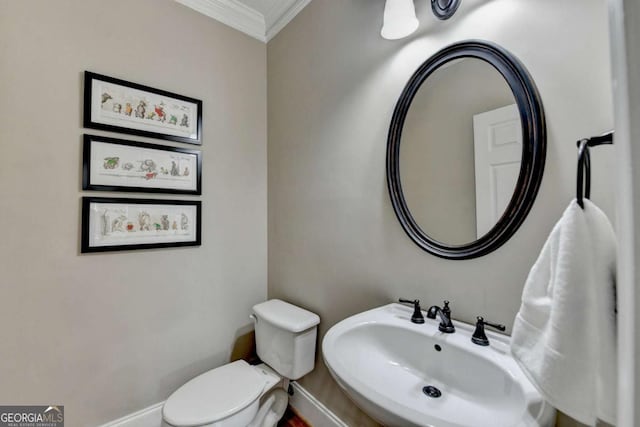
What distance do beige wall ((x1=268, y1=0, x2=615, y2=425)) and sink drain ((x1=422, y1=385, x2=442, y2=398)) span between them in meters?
0.26

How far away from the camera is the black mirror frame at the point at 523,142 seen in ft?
2.72

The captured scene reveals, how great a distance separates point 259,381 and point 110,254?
1.02 meters

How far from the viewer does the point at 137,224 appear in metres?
1.49

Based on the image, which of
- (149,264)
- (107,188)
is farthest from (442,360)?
(107,188)

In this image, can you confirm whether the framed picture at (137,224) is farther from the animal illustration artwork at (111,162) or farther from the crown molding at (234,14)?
the crown molding at (234,14)

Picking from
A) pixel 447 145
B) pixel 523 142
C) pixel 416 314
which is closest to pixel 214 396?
pixel 416 314

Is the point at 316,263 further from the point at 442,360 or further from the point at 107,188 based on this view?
the point at 107,188

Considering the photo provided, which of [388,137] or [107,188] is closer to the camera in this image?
[388,137]

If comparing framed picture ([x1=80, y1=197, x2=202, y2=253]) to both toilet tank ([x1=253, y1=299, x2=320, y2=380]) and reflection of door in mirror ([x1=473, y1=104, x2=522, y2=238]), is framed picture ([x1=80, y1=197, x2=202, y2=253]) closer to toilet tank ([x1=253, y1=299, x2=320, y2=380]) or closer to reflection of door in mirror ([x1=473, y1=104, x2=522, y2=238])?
toilet tank ([x1=253, y1=299, x2=320, y2=380])

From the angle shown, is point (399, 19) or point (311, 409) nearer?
point (399, 19)

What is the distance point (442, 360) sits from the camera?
3.01 feet

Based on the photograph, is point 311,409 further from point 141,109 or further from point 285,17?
point 285,17

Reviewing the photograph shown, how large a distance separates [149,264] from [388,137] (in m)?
1.45

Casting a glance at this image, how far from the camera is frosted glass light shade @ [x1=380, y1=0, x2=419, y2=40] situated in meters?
1.07
